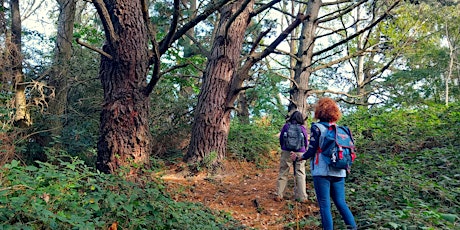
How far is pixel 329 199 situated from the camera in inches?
166

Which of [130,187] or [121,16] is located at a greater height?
[121,16]

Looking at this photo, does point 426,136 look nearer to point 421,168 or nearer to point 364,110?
point 421,168

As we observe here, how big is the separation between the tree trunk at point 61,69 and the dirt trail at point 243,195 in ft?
9.48

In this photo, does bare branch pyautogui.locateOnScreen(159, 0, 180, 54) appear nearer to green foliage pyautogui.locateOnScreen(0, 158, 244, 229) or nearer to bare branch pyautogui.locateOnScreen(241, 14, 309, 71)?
bare branch pyautogui.locateOnScreen(241, 14, 309, 71)

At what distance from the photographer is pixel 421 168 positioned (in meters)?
6.58

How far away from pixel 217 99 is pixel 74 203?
18.6 feet

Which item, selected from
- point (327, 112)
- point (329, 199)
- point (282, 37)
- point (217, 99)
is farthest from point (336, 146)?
point (217, 99)

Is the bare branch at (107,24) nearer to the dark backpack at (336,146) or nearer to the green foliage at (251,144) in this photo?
the dark backpack at (336,146)

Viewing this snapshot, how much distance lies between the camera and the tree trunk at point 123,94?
470cm

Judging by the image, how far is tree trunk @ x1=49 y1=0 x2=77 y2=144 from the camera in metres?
8.01

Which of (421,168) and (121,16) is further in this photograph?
(421,168)

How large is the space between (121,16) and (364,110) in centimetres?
1107

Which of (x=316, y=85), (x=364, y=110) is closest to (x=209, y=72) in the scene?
(x=364, y=110)

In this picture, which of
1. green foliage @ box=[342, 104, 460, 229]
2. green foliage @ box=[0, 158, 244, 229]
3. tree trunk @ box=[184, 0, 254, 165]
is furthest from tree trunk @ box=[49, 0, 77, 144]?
green foliage @ box=[342, 104, 460, 229]
